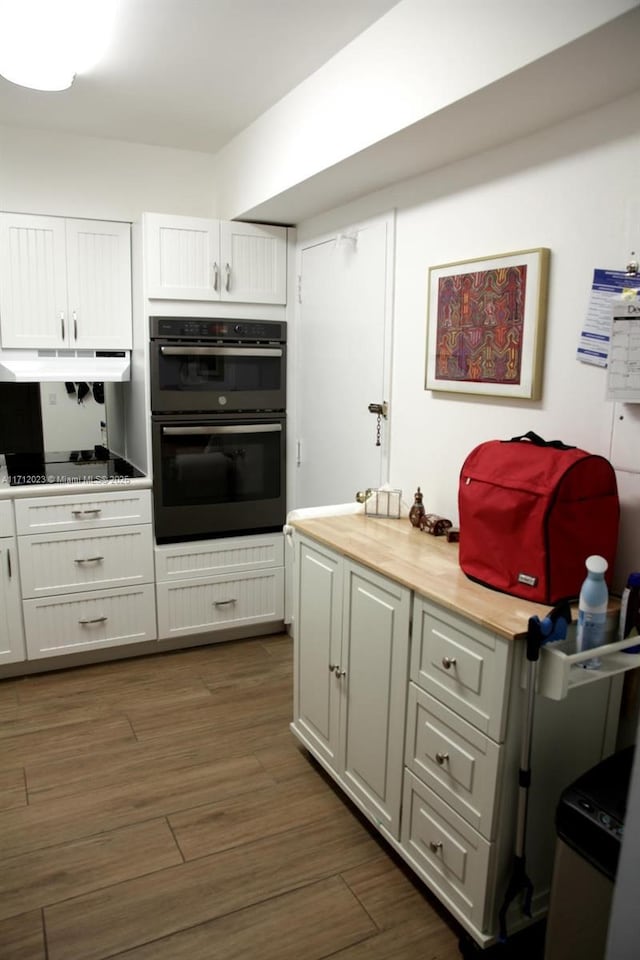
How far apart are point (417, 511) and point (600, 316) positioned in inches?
36.4

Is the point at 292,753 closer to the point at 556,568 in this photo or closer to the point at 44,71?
the point at 556,568

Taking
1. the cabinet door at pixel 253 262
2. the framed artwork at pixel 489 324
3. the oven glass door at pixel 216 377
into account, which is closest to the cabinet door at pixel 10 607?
the oven glass door at pixel 216 377

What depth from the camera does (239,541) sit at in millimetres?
3564

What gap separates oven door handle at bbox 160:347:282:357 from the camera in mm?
3240

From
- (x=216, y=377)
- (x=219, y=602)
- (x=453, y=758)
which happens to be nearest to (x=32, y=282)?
(x=216, y=377)

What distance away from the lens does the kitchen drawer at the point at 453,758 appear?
1.62 metres

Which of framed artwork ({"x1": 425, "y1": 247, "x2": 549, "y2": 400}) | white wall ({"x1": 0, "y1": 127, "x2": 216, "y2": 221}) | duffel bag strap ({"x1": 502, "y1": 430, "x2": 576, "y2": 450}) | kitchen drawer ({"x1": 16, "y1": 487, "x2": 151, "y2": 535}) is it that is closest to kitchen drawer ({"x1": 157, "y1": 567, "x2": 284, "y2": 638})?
kitchen drawer ({"x1": 16, "y1": 487, "x2": 151, "y2": 535})

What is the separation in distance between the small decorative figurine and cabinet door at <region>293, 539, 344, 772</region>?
0.36 metres

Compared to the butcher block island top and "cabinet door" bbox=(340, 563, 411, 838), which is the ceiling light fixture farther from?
"cabinet door" bbox=(340, 563, 411, 838)

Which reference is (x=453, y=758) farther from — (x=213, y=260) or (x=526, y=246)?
(x=213, y=260)

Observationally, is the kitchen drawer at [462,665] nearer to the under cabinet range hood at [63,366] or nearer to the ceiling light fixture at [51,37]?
the ceiling light fixture at [51,37]

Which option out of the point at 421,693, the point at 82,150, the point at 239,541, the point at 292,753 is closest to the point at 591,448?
the point at 421,693

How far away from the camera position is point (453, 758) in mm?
1741

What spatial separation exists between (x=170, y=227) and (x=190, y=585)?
5.87 ft
